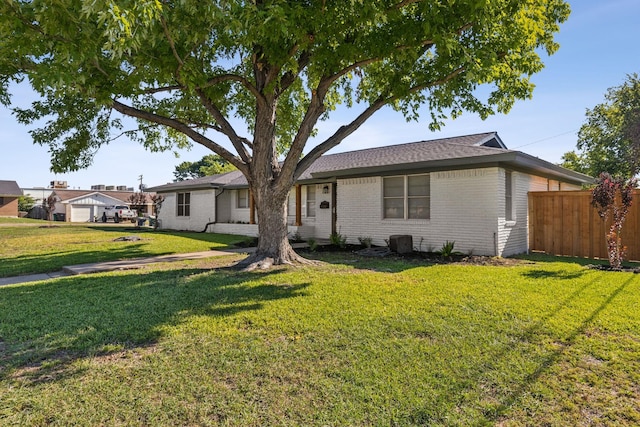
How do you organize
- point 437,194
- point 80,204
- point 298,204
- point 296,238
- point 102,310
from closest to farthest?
point 102,310, point 437,194, point 296,238, point 298,204, point 80,204

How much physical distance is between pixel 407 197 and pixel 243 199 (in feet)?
33.9

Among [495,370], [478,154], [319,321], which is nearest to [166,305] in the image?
[319,321]

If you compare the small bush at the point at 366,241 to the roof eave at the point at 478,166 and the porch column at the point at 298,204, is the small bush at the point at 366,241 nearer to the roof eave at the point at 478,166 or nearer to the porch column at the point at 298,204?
the roof eave at the point at 478,166

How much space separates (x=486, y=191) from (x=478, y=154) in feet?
3.48

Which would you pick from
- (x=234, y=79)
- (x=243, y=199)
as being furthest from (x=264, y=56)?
(x=243, y=199)

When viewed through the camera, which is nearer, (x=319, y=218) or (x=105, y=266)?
(x=105, y=266)

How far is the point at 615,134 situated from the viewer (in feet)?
83.3

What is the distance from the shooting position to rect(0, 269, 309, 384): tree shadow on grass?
11.6 feet

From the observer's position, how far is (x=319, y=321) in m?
4.41

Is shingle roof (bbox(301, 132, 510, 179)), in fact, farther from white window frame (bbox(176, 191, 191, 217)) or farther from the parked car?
the parked car

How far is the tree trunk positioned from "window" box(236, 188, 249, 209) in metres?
10.9

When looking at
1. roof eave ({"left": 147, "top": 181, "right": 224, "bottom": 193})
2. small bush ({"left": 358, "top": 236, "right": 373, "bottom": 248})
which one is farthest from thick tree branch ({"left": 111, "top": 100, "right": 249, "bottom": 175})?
roof eave ({"left": 147, "top": 181, "right": 224, "bottom": 193})

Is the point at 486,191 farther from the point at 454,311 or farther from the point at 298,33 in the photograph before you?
the point at 298,33

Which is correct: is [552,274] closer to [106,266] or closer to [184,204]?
[106,266]
